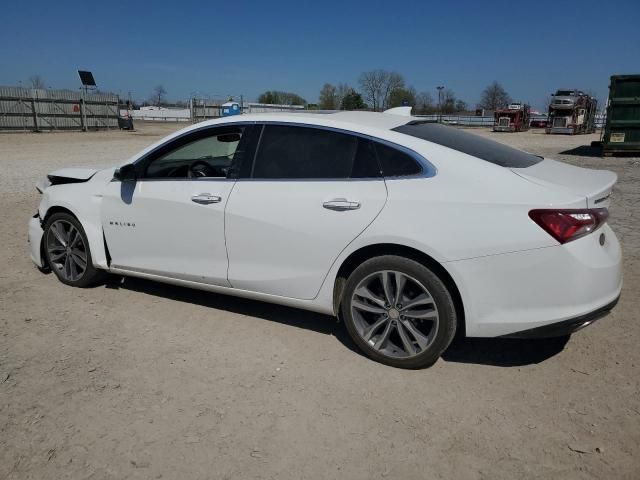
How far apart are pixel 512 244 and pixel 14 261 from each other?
5.18 m

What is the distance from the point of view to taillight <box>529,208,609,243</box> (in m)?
2.86

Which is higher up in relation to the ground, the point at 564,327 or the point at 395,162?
the point at 395,162

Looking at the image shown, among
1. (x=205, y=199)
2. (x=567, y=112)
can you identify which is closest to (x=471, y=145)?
(x=205, y=199)

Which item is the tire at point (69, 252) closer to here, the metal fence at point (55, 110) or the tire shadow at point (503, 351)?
the tire shadow at point (503, 351)

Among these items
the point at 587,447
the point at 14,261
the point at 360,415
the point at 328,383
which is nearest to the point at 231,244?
the point at 328,383

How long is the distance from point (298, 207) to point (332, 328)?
1091 mm

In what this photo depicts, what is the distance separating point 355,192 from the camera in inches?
132

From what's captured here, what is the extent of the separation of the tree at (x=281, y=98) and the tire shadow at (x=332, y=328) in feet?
201

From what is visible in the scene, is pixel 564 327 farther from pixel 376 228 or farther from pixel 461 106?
pixel 461 106

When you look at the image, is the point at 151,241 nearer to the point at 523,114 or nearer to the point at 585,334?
the point at 585,334

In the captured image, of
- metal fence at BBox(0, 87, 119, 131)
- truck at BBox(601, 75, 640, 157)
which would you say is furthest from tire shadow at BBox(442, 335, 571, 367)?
metal fence at BBox(0, 87, 119, 131)

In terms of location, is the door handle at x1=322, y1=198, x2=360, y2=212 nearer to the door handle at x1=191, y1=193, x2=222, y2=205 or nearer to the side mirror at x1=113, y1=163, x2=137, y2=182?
the door handle at x1=191, y1=193, x2=222, y2=205

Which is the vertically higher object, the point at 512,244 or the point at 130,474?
the point at 512,244

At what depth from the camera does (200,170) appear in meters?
4.53
